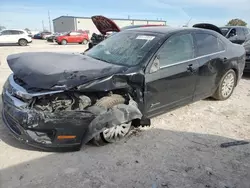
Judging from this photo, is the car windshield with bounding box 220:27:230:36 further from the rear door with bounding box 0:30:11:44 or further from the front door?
the rear door with bounding box 0:30:11:44

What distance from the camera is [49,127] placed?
2795 millimetres

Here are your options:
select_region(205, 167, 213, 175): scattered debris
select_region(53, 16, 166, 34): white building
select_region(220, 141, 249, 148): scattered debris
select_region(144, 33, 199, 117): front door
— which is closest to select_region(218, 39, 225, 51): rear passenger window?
select_region(144, 33, 199, 117): front door

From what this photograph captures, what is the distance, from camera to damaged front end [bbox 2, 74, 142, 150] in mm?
2795

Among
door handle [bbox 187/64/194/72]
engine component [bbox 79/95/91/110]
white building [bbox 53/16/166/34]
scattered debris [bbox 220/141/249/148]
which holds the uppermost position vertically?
door handle [bbox 187/64/194/72]

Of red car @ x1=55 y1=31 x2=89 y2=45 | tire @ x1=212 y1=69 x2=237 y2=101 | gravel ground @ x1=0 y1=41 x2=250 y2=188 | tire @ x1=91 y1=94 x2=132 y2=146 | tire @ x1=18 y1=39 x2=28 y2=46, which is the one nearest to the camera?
gravel ground @ x1=0 y1=41 x2=250 y2=188

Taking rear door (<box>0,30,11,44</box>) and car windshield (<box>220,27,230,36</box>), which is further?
rear door (<box>0,30,11,44</box>)

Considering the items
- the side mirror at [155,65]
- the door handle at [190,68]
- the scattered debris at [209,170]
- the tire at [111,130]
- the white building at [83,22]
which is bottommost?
the white building at [83,22]

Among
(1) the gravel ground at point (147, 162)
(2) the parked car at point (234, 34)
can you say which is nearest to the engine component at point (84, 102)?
(1) the gravel ground at point (147, 162)

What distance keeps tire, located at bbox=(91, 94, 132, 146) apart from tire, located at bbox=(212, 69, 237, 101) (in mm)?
2461

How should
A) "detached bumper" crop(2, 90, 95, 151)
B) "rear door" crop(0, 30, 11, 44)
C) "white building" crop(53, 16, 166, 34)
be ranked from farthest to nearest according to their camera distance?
"white building" crop(53, 16, 166, 34) → "rear door" crop(0, 30, 11, 44) → "detached bumper" crop(2, 90, 95, 151)

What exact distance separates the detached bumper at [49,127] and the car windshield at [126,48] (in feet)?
3.75

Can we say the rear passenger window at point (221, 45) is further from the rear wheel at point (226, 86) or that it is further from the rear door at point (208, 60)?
the rear wheel at point (226, 86)

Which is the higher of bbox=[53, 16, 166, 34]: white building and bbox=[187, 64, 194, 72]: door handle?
bbox=[187, 64, 194, 72]: door handle

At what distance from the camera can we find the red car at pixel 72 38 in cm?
2467
